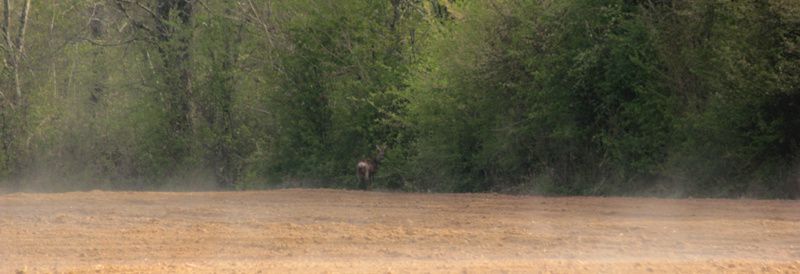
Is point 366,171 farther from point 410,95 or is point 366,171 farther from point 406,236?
point 406,236

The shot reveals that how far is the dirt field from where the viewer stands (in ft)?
41.8

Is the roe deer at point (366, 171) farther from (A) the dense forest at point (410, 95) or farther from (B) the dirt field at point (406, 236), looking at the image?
(B) the dirt field at point (406, 236)

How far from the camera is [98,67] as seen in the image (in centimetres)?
4859

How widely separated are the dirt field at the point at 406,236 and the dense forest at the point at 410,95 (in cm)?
314

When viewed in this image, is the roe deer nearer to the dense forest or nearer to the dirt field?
the dense forest

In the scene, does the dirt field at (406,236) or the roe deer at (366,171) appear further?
the roe deer at (366,171)

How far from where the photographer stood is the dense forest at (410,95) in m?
23.1

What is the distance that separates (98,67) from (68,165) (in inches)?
217

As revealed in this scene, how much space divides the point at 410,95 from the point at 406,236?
15.3 metres

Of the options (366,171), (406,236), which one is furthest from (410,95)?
(406,236)

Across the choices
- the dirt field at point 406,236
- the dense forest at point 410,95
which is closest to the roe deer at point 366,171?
the dense forest at point 410,95

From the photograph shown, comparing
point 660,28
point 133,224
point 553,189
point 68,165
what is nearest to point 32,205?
point 133,224

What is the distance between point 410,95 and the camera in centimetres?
3034

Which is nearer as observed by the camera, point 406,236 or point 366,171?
point 406,236
